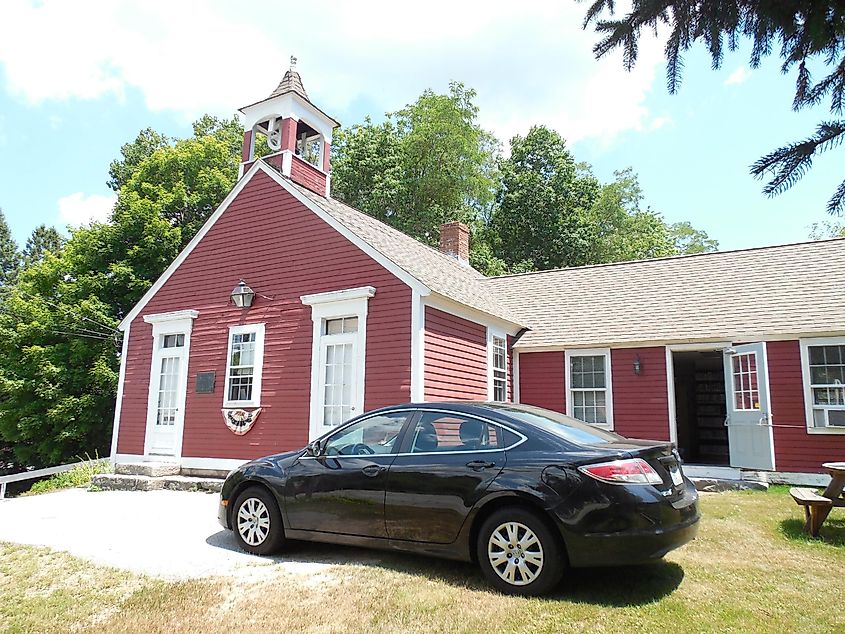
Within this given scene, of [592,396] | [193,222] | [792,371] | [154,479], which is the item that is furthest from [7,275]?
[792,371]

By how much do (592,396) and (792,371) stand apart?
3819 millimetres

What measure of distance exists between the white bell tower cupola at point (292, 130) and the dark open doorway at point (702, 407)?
10170 millimetres

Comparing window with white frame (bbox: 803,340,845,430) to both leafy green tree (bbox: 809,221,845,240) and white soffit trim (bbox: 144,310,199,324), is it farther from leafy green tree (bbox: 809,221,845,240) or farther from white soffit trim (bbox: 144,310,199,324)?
leafy green tree (bbox: 809,221,845,240)

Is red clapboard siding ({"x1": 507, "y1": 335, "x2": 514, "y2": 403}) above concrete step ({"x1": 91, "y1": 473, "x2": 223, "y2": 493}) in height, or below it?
above

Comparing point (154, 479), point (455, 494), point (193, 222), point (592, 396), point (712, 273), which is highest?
point (193, 222)

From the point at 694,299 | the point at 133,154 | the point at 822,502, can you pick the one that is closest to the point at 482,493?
the point at 822,502

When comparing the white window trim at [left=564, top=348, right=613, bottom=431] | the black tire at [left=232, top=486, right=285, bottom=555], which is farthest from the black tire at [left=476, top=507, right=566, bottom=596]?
the white window trim at [left=564, top=348, right=613, bottom=431]

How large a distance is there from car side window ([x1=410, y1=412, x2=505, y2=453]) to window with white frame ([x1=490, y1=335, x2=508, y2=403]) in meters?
7.45

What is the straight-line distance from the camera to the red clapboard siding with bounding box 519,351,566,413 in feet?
43.9

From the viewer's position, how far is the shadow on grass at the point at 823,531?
6.17 m

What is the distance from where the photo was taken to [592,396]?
13.1 meters

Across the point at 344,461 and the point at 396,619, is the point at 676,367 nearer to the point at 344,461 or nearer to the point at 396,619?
the point at 344,461

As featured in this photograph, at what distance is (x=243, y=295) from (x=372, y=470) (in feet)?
25.7

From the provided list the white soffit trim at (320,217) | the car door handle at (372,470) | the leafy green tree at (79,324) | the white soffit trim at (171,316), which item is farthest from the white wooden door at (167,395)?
the leafy green tree at (79,324)
